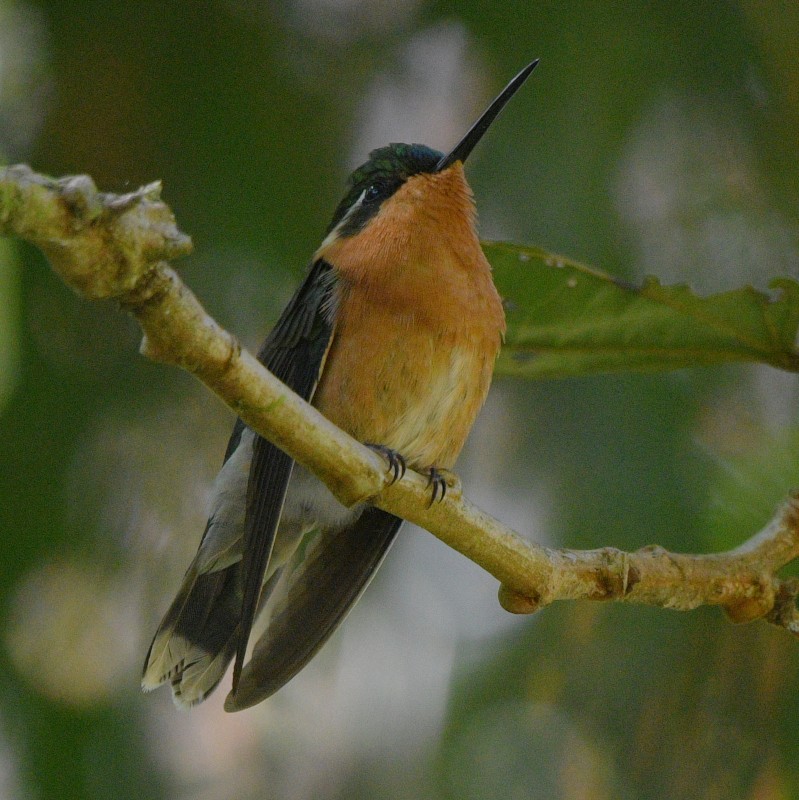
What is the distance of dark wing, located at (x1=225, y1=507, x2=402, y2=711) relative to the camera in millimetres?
3018

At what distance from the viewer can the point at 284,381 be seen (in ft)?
9.86

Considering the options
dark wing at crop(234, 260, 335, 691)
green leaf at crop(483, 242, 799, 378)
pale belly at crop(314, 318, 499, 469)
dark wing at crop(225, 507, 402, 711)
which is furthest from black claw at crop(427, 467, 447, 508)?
dark wing at crop(225, 507, 402, 711)

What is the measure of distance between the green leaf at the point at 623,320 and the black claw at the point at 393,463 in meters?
0.50

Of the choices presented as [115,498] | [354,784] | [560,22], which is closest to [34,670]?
[115,498]

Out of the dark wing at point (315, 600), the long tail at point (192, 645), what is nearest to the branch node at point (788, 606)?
the dark wing at point (315, 600)

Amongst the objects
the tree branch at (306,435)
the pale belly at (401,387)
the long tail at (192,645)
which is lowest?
the long tail at (192,645)

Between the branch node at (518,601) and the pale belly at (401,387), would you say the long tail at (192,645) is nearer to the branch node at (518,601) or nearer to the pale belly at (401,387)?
the pale belly at (401,387)

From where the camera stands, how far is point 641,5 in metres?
4.94

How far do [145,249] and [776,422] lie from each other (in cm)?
302

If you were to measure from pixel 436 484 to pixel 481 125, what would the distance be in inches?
51.8

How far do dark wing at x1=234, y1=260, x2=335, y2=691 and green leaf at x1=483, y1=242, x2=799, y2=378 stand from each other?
0.51 m

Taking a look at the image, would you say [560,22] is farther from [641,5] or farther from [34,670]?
[34,670]

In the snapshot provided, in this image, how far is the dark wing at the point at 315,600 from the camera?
3018 millimetres

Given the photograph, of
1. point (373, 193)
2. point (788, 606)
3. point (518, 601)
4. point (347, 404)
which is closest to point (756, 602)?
point (788, 606)
